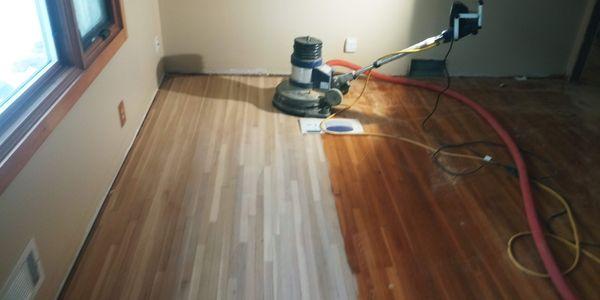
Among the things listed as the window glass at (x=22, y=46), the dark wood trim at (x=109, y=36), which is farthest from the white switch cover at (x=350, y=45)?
the window glass at (x=22, y=46)

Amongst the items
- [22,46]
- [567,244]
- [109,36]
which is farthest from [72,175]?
[567,244]

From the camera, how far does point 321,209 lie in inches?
86.0

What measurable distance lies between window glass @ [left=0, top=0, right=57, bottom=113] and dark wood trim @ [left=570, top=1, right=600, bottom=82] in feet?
11.9

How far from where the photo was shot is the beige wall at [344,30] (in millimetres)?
3363

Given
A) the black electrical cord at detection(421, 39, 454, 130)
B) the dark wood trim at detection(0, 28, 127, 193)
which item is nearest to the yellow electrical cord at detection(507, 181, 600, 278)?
the black electrical cord at detection(421, 39, 454, 130)

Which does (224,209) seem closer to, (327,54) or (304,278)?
(304,278)

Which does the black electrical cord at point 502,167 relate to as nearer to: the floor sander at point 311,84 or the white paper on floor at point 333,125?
the white paper on floor at point 333,125

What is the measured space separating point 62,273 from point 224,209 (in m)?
0.71

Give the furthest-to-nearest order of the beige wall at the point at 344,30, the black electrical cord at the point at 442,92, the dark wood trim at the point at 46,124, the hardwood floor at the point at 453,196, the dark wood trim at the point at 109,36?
1. the beige wall at the point at 344,30
2. the black electrical cord at the point at 442,92
3. the dark wood trim at the point at 109,36
4. the hardwood floor at the point at 453,196
5. the dark wood trim at the point at 46,124

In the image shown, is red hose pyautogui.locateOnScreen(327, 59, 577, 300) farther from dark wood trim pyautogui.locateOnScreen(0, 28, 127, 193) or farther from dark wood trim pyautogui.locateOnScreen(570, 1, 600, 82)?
dark wood trim pyautogui.locateOnScreen(0, 28, 127, 193)

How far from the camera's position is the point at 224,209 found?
215 cm

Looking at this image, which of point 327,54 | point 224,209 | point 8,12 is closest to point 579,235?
point 224,209

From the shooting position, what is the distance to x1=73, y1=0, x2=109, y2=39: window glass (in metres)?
2.10

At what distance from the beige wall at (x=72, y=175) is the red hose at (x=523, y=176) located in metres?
1.58
